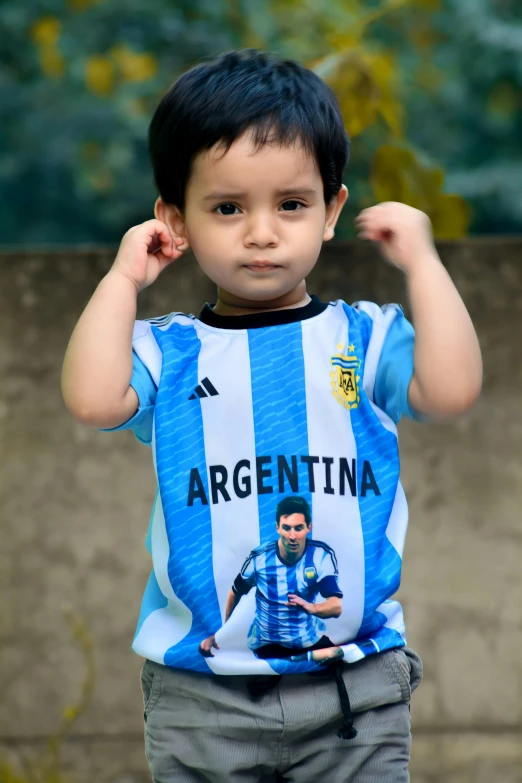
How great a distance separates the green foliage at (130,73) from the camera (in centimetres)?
306

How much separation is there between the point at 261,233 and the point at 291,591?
54cm

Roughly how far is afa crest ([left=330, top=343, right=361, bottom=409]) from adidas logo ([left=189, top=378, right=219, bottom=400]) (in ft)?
0.62

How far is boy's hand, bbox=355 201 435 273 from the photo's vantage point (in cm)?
177

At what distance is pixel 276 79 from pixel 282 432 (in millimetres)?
557

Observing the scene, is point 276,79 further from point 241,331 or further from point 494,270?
point 494,270

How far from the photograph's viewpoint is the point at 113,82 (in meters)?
3.08

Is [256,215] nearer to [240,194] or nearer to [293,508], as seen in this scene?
[240,194]

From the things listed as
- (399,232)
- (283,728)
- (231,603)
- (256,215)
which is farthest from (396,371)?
(283,728)

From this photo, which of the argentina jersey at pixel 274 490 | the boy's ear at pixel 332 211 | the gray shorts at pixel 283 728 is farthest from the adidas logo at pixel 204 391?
the gray shorts at pixel 283 728

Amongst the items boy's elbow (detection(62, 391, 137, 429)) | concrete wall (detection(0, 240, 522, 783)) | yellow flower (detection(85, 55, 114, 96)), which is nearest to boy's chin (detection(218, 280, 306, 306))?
boy's elbow (detection(62, 391, 137, 429))

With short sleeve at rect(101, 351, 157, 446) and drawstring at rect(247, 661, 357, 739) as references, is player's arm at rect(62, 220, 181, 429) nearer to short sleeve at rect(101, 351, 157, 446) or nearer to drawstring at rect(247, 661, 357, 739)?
short sleeve at rect(101, 351, 157, 446)

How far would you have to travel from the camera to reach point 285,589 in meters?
1.71

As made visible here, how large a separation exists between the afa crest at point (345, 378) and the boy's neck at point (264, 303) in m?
0.12

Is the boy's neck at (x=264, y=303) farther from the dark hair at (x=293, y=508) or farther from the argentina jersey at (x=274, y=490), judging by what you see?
the dark hair at (x=293, y=508)
